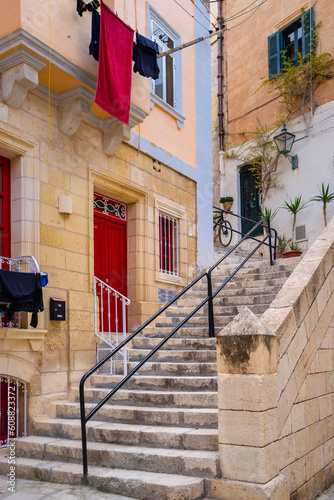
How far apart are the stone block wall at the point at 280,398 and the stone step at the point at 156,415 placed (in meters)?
0.79

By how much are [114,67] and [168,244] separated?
3536 mm

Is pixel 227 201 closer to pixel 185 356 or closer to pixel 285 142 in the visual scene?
pixel 285 142

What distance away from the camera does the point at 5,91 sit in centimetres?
604

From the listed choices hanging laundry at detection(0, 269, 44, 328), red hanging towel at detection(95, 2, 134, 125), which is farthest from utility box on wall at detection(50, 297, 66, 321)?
red hanging towel at detection(95, 2, 134, 125)

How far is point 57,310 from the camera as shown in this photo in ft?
21.0

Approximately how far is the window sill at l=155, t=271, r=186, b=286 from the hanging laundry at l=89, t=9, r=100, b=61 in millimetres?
3666

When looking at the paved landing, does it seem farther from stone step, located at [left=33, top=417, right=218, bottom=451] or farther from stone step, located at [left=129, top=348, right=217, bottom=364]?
stone step, located at [left=129, top=348, right=217, bottom=364]

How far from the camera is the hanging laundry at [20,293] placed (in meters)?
5.20

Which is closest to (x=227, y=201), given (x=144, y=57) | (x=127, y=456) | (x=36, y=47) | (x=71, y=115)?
(x=144, y=57)

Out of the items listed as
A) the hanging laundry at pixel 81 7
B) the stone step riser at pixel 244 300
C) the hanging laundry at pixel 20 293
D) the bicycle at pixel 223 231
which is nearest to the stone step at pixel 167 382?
the hanging laundry at pixel 20 293

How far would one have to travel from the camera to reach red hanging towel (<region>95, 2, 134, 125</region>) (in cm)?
666

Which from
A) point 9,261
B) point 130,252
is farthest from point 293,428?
point 130,252

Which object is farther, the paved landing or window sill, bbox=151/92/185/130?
window sill, bbox=151/92/185/130

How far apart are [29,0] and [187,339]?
4.51m
